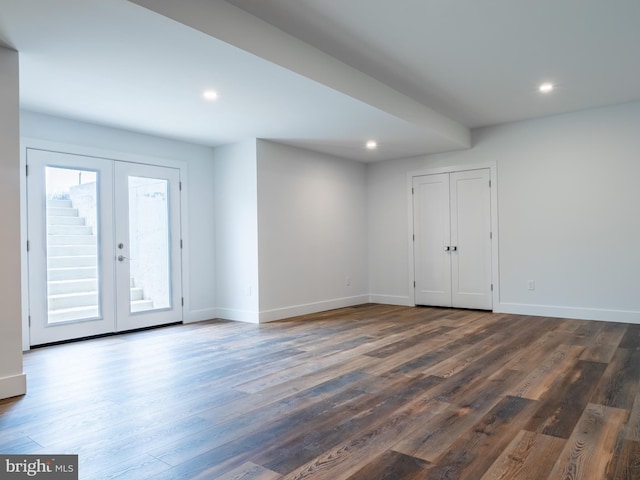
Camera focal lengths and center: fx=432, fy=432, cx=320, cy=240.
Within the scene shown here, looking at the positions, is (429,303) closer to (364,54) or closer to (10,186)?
(364,54)

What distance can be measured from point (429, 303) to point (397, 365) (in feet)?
11.5

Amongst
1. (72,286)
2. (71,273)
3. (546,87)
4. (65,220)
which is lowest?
(72,286)

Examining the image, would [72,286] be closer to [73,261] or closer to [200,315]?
[73,261]

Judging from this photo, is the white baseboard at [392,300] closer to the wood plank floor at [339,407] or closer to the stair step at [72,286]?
the wood plank floor at [339,407]

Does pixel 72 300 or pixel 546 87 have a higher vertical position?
pixel 546 87

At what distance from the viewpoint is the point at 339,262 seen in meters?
6.91

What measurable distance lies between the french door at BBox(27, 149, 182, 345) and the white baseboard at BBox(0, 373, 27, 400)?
1603 millimetres

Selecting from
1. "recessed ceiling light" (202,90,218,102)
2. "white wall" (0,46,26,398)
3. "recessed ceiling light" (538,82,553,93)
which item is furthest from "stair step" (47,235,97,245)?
"recessed ceiling light" (538,82,553,93)

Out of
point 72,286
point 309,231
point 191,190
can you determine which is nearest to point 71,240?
point 72,286

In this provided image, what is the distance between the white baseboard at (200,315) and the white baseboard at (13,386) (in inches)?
109

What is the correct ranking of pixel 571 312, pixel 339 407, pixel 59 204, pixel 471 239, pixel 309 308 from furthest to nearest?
pixel 471 239 → pixel 309 308 → pixel 571 312 → pixel 59 204 → pixel 339 407

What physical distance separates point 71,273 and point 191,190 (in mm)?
1854

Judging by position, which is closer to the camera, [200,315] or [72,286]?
[72,286]

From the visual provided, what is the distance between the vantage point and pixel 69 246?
4.68 metres
